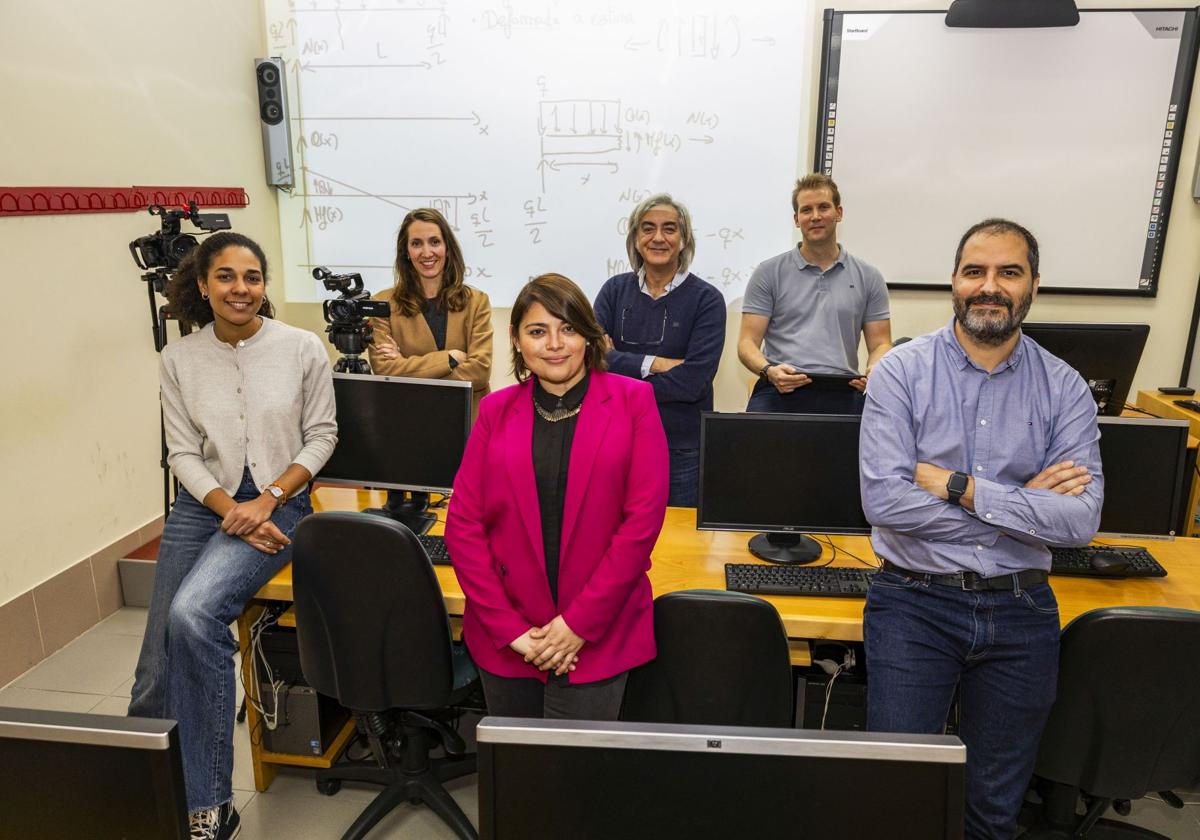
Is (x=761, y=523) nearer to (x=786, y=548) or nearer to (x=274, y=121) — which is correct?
(x=786, y=548)

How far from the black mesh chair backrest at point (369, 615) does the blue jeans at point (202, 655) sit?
26 cm

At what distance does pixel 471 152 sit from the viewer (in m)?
4.35

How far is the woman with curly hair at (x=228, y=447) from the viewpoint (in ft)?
7.38

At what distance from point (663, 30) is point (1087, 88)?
2027 millimetres

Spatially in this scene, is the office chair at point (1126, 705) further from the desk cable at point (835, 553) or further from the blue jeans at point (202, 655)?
the blue jeans at point (202, 655)

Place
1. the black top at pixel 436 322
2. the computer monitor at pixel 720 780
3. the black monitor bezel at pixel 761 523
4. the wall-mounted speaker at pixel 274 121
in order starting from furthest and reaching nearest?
the wall-mounted speaker at pixel 274 121, the black top at pixel 436 322, the black monitor bezel at pixel 761 523, the computer monitor at pixel 720 780

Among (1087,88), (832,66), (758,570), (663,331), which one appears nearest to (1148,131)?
(1087,88)

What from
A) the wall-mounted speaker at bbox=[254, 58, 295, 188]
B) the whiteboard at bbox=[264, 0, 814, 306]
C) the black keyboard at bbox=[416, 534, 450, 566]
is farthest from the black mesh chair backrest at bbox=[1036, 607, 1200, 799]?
the wall-mounted speaker at bbox=[254, 58, 295, 188]

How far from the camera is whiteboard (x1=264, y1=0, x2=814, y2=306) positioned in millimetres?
4082

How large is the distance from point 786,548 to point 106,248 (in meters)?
2.98

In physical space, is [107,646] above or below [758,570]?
below

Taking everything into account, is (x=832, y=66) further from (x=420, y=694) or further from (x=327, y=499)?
(x=420, y=694)

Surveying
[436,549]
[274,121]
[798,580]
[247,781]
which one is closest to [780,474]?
[798,580]

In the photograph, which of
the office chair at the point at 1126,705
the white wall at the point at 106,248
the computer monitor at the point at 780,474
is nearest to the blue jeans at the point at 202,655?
the white wall at the point at 106,248
